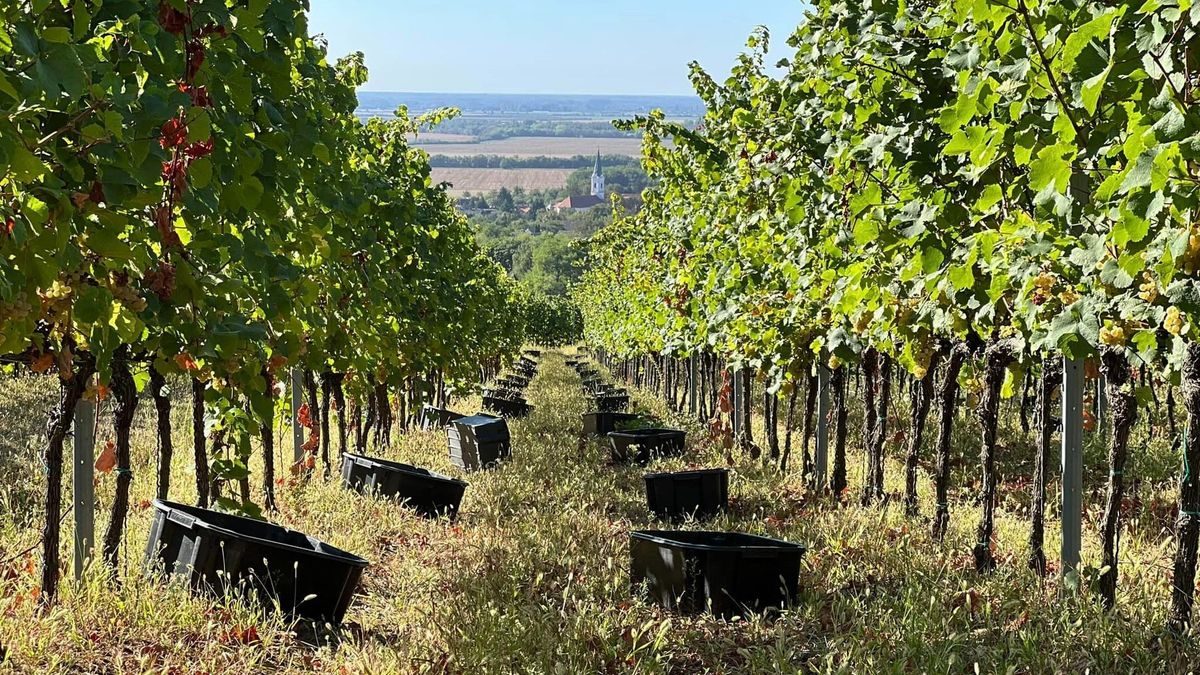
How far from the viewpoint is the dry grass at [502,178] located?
153250 mm

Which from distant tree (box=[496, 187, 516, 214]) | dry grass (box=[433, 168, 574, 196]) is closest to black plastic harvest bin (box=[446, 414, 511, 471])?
dry grass (box=[433, 168, 574, 196])

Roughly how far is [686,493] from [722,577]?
7.28 ft

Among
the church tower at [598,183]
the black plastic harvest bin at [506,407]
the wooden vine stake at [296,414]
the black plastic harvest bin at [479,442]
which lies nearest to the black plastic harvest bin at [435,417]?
the black plastic harvest bin at [506,407]

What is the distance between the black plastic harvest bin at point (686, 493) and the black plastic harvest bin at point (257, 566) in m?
2.99

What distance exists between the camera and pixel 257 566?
14.0 ft

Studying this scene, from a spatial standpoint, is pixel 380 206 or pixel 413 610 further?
pixel 380 206

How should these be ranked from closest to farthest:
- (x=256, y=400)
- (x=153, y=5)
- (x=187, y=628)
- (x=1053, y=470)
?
(x=153, y=5)
(x=256, y=400)
(x=187, y=628)
(x=1053, y=470)

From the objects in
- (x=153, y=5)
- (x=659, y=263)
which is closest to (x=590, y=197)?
(x=659, y=263)

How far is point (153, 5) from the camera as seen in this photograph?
262cm

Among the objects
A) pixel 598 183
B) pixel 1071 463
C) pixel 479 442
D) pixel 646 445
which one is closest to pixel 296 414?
pixel 479 442

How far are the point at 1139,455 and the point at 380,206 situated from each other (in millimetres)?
6831

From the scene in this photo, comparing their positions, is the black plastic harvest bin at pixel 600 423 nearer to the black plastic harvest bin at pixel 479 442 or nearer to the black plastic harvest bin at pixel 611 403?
the black plastic harvest bin at pixel 479 442

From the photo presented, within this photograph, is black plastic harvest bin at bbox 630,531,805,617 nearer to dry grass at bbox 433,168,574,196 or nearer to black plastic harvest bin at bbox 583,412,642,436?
black plastic harvest bin at bbox 583,412,642,436

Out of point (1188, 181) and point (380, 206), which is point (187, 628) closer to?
point (1188, 181)
